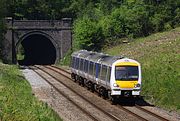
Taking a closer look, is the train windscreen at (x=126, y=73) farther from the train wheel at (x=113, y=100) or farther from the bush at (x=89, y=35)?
the bush at (x=89, y=35)

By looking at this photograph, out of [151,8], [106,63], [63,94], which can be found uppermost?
[151,8]

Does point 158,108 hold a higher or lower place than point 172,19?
lower

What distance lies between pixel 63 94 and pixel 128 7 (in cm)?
3511

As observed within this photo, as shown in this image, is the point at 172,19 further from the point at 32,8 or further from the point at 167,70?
the point at 167,70

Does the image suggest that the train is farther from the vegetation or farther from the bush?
the bush

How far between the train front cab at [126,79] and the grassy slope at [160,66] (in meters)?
1.69

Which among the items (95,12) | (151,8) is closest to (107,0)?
(95,12)

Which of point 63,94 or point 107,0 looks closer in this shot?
→ point 63,94

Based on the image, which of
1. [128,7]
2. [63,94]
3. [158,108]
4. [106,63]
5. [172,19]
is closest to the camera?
[158,108]

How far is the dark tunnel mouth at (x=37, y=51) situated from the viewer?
250ft

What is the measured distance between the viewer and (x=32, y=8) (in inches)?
2960

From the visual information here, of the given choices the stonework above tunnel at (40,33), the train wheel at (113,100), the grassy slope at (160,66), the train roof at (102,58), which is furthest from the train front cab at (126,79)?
the stonework above tunnel at (40,33)

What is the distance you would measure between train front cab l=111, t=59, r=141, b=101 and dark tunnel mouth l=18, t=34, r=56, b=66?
46.9 m

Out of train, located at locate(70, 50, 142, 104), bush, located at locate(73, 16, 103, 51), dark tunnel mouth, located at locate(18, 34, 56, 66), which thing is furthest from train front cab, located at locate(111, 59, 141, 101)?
dark tunnel mouth, located at locate(18, 34, 56, 66)
